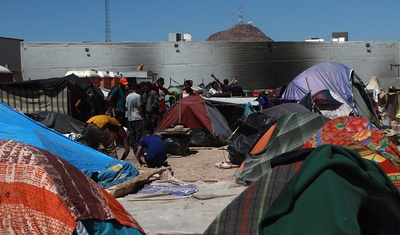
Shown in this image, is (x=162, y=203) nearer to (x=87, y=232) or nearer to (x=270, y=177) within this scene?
(x=87, y=232)

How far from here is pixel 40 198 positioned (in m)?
3.97

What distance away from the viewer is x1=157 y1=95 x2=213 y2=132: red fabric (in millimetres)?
14837

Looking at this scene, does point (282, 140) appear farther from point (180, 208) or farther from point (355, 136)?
point (355, 136)

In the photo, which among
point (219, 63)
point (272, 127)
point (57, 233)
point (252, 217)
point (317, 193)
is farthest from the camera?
point (219, 63)

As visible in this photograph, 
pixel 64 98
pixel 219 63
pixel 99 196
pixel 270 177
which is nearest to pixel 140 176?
pixel 99 196

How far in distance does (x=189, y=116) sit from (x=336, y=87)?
195 inches

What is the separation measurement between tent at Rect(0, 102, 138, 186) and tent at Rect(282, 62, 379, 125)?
8.61 m

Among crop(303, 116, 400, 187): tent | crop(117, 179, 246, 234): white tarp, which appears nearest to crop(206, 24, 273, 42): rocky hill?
crop(117, 179, 246, 234): white tarp

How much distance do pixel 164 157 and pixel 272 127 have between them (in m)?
2.06

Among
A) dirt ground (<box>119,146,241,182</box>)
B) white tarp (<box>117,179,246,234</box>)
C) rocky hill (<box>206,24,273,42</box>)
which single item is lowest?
dirt ground (<box>119,146,241,182</box>)

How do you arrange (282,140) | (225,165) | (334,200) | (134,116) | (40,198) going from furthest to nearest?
(134,116)
(225,165)
(282,140)
(40,198)
(334,200)

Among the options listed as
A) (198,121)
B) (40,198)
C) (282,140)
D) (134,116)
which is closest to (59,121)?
(134,116)

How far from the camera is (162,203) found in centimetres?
767

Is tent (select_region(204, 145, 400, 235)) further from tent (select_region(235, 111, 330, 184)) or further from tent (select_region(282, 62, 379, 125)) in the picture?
tent (select_region(282, 62, 379, 125))
